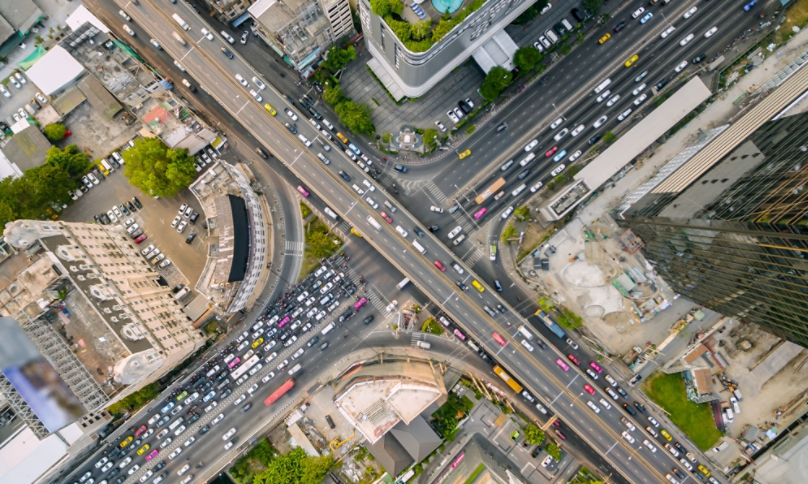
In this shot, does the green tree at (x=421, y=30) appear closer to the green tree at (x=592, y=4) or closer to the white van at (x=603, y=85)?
the green tree at (x=592, y=4)

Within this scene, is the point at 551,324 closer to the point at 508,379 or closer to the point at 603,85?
the point at 508,379

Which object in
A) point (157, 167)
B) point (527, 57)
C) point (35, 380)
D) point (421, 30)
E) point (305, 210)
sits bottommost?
point (527, 57)

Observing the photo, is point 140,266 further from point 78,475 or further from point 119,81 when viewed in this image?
point 78,475

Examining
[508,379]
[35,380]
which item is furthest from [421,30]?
[35,380]

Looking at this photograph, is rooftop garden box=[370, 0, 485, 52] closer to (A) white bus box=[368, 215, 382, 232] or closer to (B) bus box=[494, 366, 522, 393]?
(A) white bus box=[368, 215, 382, 232]

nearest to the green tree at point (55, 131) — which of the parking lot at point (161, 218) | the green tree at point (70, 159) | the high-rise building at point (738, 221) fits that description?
the green tree at point (70, 159)

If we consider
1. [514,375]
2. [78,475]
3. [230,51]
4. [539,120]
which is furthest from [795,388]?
[78,475]
